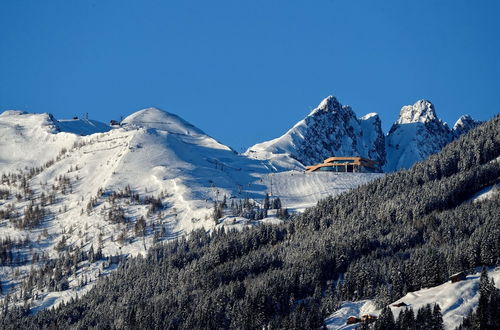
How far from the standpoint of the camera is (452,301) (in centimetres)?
16538

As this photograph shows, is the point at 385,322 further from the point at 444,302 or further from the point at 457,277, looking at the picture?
the point at 457,277

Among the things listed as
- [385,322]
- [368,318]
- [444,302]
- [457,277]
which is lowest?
[385,322]

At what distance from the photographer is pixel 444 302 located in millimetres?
165500

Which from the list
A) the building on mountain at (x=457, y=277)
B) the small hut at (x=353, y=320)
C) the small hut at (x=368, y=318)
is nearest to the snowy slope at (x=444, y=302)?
the building on mountain at (x=457, y=277)

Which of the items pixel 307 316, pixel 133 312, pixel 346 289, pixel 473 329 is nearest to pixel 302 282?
pixel 346 289

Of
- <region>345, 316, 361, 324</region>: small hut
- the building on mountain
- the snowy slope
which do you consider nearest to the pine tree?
the snowy slope

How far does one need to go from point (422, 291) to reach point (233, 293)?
41.4 m

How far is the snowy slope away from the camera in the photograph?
161400mm

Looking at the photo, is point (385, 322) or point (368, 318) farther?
point (368, 318)

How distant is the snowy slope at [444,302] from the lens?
530 feet

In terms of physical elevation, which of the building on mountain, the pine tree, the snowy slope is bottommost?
the pine tree

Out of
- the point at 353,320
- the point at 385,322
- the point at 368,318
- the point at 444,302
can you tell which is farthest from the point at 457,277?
the point at 385,322

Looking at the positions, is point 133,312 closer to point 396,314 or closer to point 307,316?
point 307,316

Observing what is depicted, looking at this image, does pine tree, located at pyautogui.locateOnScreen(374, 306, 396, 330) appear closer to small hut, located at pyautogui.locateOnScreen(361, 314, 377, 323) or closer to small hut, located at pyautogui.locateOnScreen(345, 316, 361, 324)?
small hut, located at pyautogui.locateOnScreen(361, 314, 377, 323)
